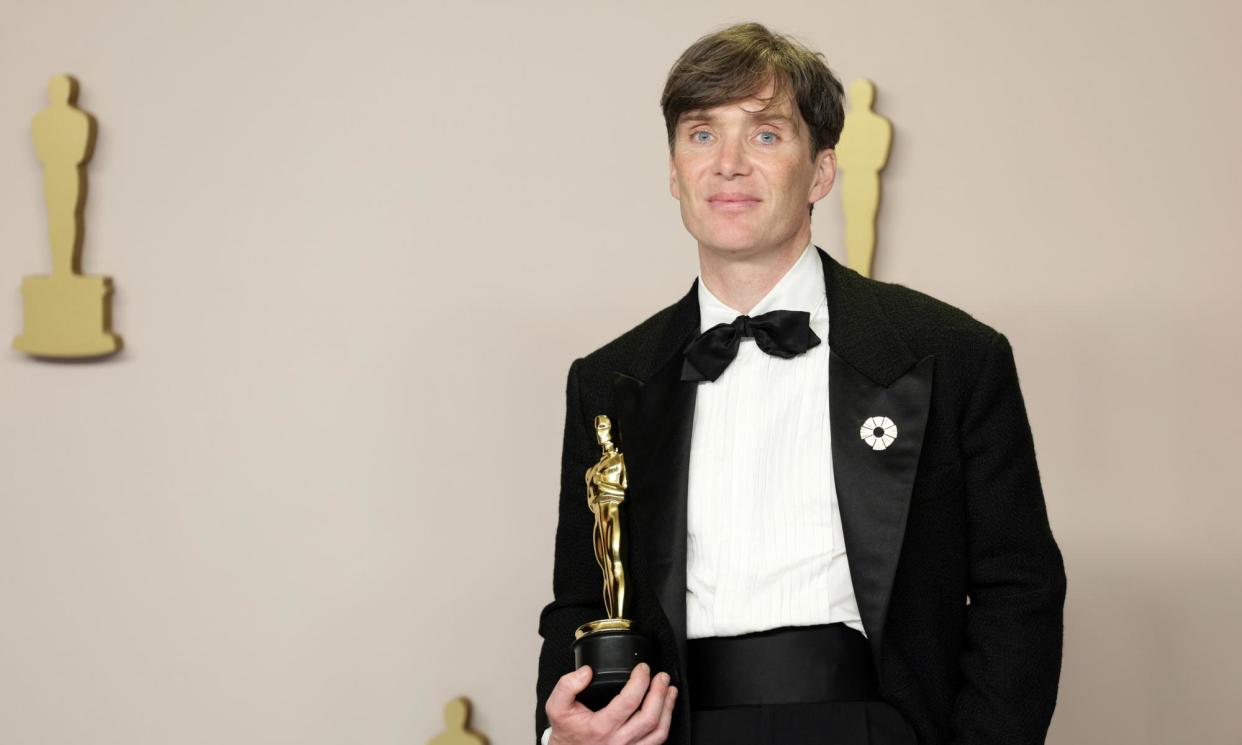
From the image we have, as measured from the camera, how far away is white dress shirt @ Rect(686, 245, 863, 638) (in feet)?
5.97

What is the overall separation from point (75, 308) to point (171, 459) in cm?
37

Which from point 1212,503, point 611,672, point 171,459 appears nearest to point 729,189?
point 611,672

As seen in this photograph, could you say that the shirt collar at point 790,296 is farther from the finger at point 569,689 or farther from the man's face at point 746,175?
the finger at point 569,689

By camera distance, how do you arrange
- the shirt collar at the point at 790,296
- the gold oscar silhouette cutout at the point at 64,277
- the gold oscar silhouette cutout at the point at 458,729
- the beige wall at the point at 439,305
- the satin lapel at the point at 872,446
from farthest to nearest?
the gold oscar silhouette cutout at the point at 64,277 → the gold oscar silhouette cutout at the point at 458,729 → the beige wall at the point at 439,305 → the shirt collar at the point at 790,296 → the satin lapel at the point at 872,446

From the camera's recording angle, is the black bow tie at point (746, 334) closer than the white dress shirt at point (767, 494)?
No

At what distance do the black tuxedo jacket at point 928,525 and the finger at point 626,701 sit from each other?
0.24ft

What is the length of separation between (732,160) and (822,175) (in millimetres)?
164

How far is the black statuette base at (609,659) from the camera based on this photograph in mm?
1814

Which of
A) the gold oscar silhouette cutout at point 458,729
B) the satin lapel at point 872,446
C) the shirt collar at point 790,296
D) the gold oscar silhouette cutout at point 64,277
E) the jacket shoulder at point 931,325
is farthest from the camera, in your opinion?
the gold oscar silhouette cutout at point 64,277

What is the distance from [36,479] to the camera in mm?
3160

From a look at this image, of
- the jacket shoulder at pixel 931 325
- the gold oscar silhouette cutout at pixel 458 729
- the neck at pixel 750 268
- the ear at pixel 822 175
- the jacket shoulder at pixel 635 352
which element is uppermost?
the ear at pixel 822 175

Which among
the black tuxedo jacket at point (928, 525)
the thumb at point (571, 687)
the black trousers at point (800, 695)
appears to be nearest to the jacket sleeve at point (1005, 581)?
the black tuxedo jacket at point (928, 525)

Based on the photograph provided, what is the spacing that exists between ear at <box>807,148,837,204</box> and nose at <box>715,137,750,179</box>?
12 centimetres

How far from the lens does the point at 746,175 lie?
1.94 meters
